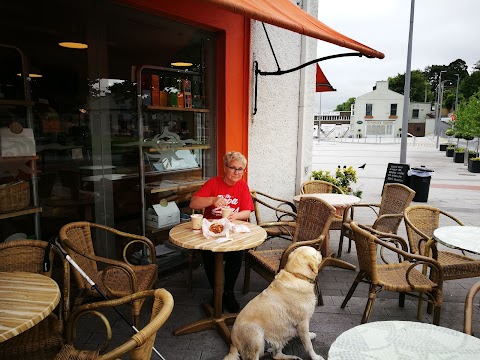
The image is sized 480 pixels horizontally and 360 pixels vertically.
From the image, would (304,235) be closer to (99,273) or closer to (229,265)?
(229,265)

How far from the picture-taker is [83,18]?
12.9 feet

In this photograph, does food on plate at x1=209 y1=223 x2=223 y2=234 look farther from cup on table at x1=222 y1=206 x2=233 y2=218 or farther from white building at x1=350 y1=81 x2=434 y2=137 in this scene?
white building at x1=350 y1=81 x2=434 y2=137

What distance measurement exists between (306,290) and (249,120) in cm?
328

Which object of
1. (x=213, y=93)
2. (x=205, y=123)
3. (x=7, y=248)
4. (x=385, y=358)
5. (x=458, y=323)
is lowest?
(x=458, y=323)

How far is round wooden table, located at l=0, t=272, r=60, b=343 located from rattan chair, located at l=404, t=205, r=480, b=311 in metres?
3.20

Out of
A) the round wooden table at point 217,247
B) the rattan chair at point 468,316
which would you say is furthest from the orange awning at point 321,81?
the rattan chair at point 468,316

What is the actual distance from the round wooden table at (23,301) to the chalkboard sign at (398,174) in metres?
8.91

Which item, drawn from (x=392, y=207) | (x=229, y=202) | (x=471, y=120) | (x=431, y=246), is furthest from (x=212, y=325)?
(x=471, y=120)

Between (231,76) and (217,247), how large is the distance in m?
2.82

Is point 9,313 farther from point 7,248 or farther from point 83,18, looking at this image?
point 83,18

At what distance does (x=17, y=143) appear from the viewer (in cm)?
345

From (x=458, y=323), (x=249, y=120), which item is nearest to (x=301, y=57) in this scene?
(x=249, y=120)

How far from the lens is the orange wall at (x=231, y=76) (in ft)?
15.3

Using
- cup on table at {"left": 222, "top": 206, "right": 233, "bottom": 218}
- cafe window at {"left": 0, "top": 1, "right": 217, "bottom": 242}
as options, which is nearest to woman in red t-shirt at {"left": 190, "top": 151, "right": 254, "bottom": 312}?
cup on table at {"left": 222, "top": 206, "right": 233, "bottom": 218}
